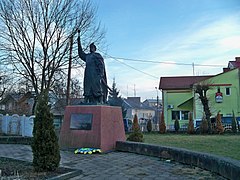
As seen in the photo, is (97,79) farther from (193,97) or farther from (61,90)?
(193,97)

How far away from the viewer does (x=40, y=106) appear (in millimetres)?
6188

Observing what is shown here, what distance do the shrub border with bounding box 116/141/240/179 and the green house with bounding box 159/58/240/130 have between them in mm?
18643

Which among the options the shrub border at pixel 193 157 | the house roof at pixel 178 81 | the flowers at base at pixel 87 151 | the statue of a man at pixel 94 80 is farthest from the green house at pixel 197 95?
the flowers at base at pixel 87 151

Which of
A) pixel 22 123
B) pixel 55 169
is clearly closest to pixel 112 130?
pixel 55 169

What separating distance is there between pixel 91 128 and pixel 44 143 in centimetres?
346

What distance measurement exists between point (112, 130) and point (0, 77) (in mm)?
12605

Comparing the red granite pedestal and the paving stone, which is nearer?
the paving stone

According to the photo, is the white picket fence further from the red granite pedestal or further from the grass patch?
the red granite pedestal

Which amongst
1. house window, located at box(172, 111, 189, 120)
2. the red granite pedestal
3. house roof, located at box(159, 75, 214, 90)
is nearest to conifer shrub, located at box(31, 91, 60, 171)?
the red granite pedestal

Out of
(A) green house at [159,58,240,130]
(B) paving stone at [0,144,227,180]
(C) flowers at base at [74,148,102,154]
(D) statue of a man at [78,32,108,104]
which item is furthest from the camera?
(A) green house at [159,58,240,130]

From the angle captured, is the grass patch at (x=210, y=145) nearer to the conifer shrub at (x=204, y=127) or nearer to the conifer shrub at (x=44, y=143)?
the conifer shrub at (x=44, y=143)

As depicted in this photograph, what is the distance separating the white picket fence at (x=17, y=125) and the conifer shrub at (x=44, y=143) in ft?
35.7

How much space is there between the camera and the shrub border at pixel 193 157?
17.6 feet

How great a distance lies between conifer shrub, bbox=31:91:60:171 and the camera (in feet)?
19.2
